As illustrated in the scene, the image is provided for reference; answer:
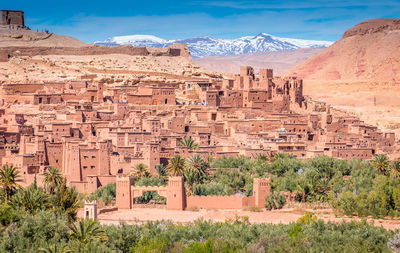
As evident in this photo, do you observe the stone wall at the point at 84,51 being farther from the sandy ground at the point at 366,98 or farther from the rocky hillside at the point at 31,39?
the sandy ground at the point at 366,98

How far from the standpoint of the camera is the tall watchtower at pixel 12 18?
272 feet

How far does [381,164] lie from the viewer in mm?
43469

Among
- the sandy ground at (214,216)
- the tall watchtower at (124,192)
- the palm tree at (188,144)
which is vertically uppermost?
the palm tree at (188,144)

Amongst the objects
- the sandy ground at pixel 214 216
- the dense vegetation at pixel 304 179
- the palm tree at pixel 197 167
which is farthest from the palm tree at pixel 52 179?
the palm tree at pixel 197 167

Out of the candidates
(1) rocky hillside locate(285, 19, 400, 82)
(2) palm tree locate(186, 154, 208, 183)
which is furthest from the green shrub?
(1) rocky hillside locate(285, 19, 400, 82)

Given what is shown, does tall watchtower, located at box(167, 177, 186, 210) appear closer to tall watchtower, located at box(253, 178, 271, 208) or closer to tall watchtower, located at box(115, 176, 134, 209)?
tall watchtower, located at box(115, 176, 134, 209)

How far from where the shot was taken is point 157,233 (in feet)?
103

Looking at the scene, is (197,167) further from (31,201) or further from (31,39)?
(31,39)

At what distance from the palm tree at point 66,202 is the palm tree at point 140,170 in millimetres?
6142

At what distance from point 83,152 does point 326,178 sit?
1129 centimetres

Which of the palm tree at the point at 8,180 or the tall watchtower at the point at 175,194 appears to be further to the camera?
the tall watchtower at the point at 175,194

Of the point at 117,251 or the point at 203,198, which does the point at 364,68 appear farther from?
the point at 117,251

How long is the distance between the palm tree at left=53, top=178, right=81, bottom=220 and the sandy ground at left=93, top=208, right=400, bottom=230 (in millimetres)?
1269

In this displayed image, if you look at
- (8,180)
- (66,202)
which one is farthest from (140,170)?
(66,202)
